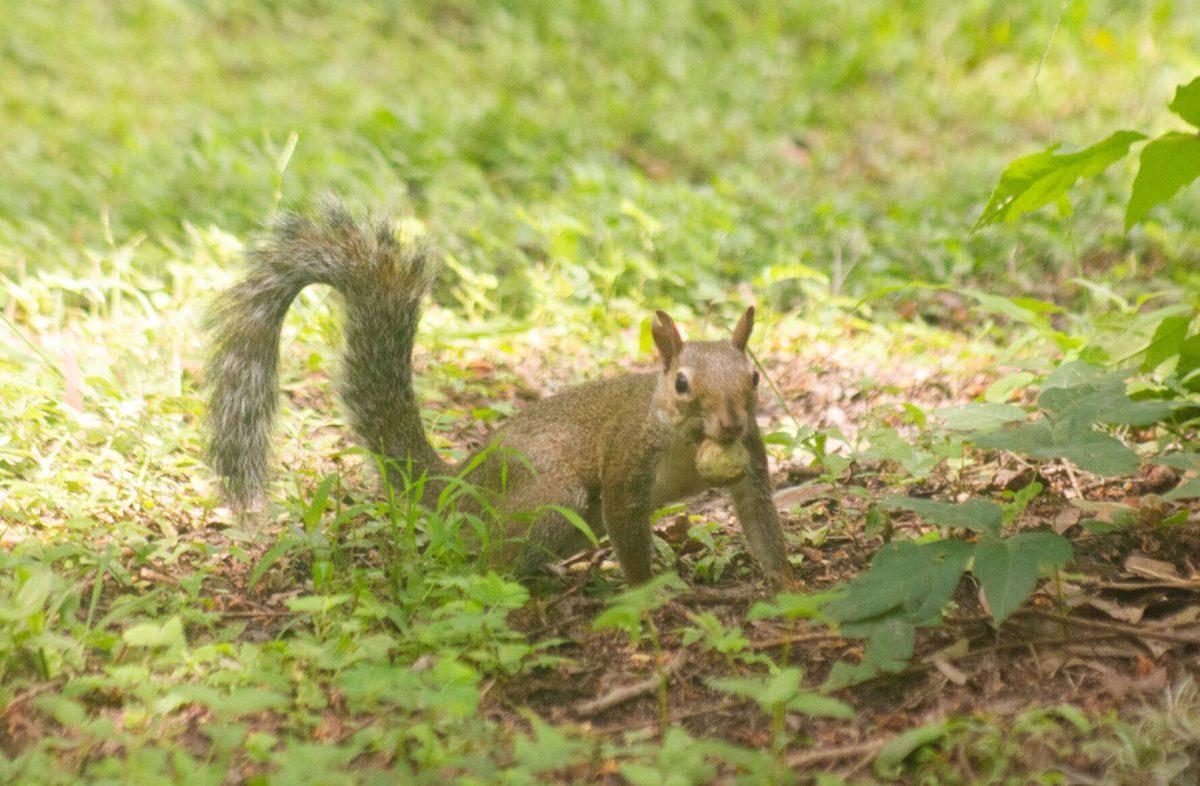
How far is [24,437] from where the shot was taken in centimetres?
324

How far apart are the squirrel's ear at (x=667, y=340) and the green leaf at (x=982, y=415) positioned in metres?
0.72

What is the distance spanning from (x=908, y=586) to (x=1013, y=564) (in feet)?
0.65

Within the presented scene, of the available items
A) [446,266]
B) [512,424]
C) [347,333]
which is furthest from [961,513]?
[446,266]

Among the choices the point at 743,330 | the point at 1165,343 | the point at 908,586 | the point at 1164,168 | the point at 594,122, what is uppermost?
the point at 594,122

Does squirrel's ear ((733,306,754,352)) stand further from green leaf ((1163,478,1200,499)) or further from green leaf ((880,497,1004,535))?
green leaf ((1163,478,1200,499))

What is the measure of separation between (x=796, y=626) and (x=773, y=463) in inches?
47.3

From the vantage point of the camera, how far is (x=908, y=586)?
7.36 feet

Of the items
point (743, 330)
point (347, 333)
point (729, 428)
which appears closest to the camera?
point (729, 428)

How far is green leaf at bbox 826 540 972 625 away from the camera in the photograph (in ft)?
7.32

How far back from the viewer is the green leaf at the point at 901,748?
196 cm

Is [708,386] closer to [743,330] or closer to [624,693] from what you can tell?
[743,330]

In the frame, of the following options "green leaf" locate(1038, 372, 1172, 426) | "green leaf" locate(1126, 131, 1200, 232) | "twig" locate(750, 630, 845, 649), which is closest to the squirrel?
"twig" locate(750, 630, 845, 649)

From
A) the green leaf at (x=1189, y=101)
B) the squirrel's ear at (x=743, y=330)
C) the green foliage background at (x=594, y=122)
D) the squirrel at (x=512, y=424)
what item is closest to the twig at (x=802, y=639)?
the squirrel at (x=512, y=424)

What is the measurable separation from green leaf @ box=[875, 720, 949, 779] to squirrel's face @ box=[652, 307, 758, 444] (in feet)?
2.78
